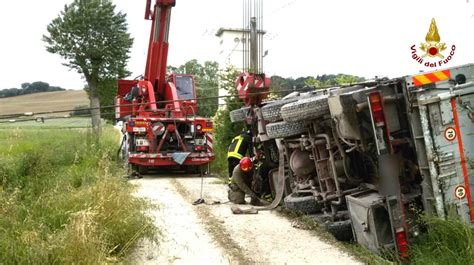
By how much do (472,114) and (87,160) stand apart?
828 centimetres

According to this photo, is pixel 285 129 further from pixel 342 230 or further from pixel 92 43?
pixel 92 43

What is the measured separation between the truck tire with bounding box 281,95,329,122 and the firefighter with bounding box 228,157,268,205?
2092mm

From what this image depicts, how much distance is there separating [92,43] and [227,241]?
24831 mm

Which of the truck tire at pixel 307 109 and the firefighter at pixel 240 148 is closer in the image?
the truck tire at pixel 307 109

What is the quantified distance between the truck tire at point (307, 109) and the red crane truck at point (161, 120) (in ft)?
18.5

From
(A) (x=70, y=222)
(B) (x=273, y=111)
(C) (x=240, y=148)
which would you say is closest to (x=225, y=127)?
(C) (x=240, y=148)

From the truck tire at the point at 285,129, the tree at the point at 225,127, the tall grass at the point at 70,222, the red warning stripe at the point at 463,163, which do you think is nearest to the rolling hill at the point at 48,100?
the tree at the point at 225,127

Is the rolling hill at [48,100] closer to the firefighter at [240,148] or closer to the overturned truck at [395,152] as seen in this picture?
the firefighter at [240,148]

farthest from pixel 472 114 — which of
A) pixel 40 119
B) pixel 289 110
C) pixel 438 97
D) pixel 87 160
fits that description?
pixel 87 160

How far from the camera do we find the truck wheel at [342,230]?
5.17 metres

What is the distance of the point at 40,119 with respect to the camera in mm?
5398

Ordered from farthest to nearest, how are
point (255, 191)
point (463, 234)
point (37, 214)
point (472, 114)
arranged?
1. point (255, 191)
2. point (37, 214)
3. point (472, 114)
4. point (463, 234)

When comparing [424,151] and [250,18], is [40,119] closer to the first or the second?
[424,151]

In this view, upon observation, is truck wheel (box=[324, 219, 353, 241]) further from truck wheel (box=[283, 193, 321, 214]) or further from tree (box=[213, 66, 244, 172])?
tree (box=[213, 66, 244, 172])
